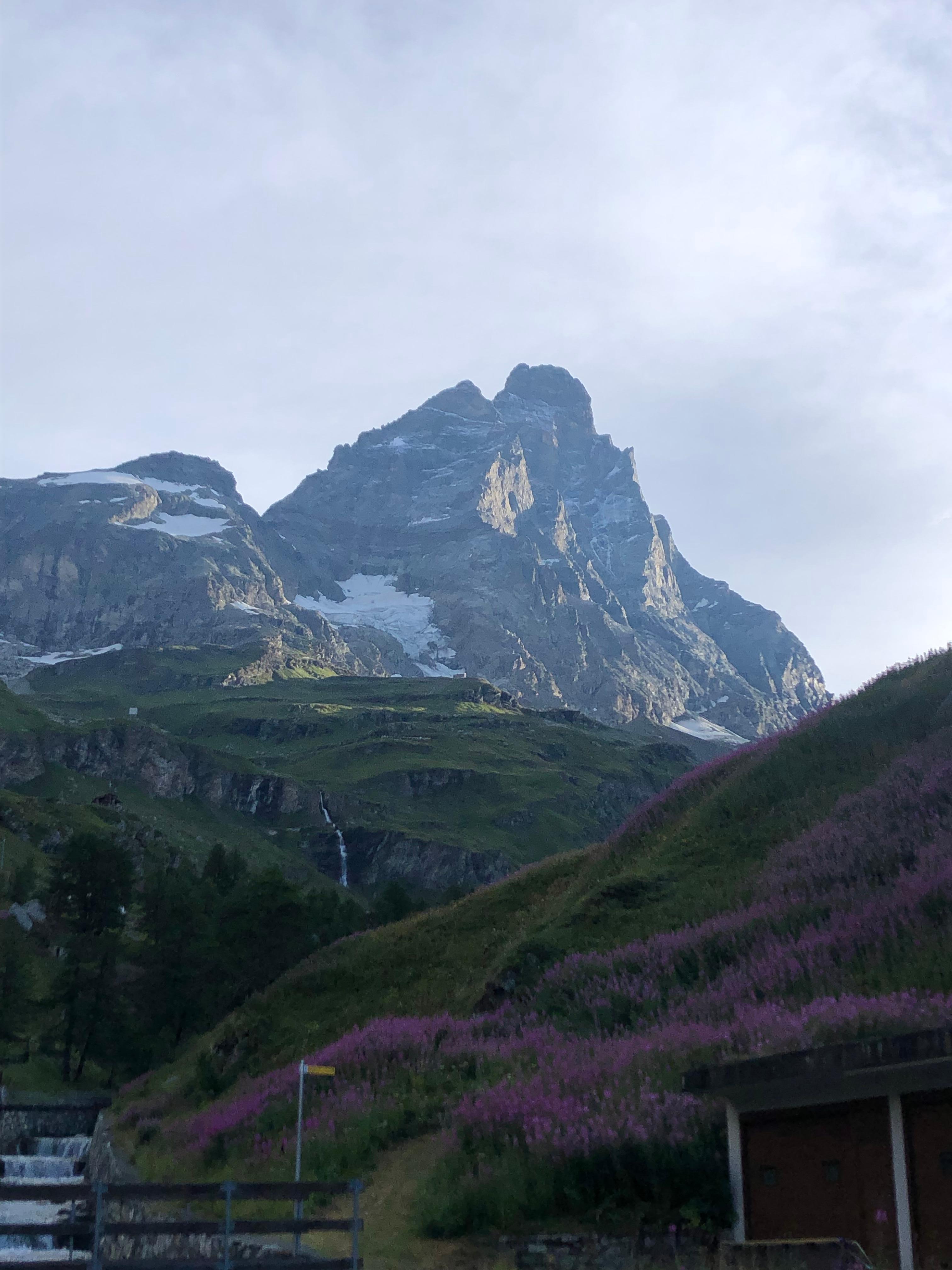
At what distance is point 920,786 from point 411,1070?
1445 centimetres

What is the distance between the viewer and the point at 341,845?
168m

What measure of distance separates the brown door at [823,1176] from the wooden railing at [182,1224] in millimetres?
5116

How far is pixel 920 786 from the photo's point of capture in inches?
1089

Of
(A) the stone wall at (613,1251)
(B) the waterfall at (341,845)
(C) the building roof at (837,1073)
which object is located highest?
(B) the waterfall at (341,845)

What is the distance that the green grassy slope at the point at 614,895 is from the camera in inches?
A: 1133

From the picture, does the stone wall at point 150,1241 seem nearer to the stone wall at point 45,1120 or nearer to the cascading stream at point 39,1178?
the cascading stream at point 39,1178

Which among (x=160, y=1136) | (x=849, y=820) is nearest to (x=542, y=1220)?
(x=849, y=820)

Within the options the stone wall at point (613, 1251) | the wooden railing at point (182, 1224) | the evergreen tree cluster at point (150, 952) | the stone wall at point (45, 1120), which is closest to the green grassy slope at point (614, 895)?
the evergreen tree cluster at point (150, 952)

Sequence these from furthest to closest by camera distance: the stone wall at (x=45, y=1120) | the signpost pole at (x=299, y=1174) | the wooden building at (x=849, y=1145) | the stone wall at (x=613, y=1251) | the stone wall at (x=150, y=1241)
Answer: the stone wall at (x=45, y=1120) → the stone wall at (x=150, y=1241) → the signpost pole at (x=299, y=1174) → the stone wall at (x=613, y=1251) → the wooden building at (x=849, y=1145)

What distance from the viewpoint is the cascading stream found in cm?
2992

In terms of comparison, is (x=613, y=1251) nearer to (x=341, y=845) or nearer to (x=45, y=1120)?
(x=45, y=1120)

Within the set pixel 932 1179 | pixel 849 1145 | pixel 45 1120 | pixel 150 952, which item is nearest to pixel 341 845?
pixel 150 952

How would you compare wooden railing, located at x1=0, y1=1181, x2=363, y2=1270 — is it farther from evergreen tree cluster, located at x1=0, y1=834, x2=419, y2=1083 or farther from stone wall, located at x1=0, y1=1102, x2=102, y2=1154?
stone wall, located at x1=0, y1=1102, x2=102, y2=1154

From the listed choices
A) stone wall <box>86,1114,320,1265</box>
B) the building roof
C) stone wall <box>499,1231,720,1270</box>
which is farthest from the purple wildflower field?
stone wall <box>86,1114,320,1265</box>
